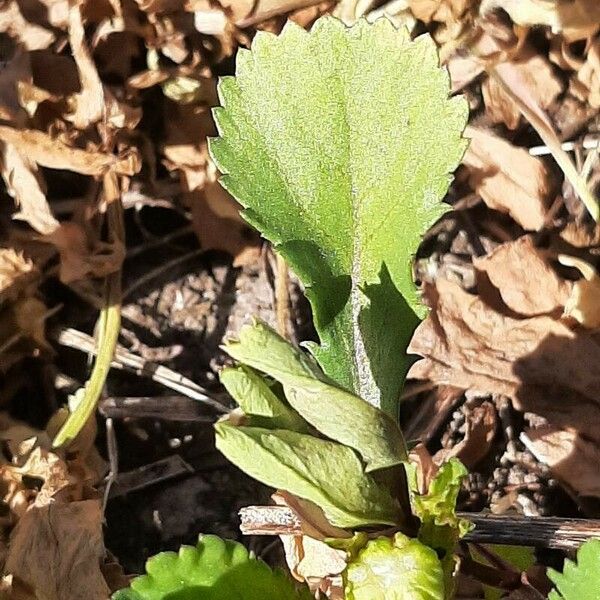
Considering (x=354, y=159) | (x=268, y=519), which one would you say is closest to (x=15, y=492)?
(x=268, y=519)

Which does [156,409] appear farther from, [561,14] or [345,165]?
[561,14]

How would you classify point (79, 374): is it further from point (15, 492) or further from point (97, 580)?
point (97, 580)

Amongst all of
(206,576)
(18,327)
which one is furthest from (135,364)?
(206,576)

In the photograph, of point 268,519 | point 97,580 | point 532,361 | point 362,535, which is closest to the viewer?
point 362,535

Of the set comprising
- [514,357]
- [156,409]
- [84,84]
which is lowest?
[156,409]

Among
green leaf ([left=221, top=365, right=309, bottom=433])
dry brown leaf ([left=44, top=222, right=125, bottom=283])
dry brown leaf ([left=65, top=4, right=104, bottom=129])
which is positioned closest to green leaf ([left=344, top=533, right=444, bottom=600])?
green leaf ([left=221, top=365, right=309, bottom=433])
